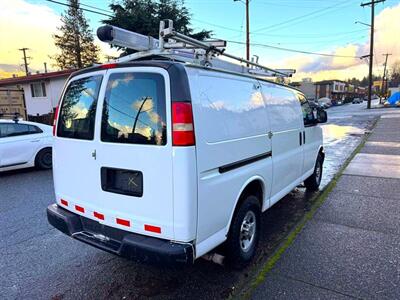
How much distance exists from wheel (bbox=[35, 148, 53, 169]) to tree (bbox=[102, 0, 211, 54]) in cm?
1231

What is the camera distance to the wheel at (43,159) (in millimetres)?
8188

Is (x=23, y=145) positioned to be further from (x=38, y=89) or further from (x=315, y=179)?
(x=38, y=89)

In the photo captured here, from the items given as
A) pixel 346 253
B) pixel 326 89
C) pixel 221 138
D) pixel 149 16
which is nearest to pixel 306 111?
pixel 346 253

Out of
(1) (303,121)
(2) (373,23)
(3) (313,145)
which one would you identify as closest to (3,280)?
(1) (303,121)

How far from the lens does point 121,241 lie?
2662 mm

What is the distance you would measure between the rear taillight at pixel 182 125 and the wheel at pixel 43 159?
7.17 meters

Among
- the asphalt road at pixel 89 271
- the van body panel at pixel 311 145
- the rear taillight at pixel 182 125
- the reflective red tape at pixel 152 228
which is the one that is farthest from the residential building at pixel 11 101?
the rear taillight at pixel 182 125

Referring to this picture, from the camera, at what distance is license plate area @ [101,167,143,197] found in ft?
8.32

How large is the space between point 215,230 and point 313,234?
192cm

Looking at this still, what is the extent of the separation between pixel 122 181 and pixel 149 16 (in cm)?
2006

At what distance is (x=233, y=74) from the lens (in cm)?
316

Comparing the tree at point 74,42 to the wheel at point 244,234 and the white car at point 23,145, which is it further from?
the wheel at point 244,234

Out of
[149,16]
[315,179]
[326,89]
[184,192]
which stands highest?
[149,16]

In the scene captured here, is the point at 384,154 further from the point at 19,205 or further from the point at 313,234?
the point at 19,205
